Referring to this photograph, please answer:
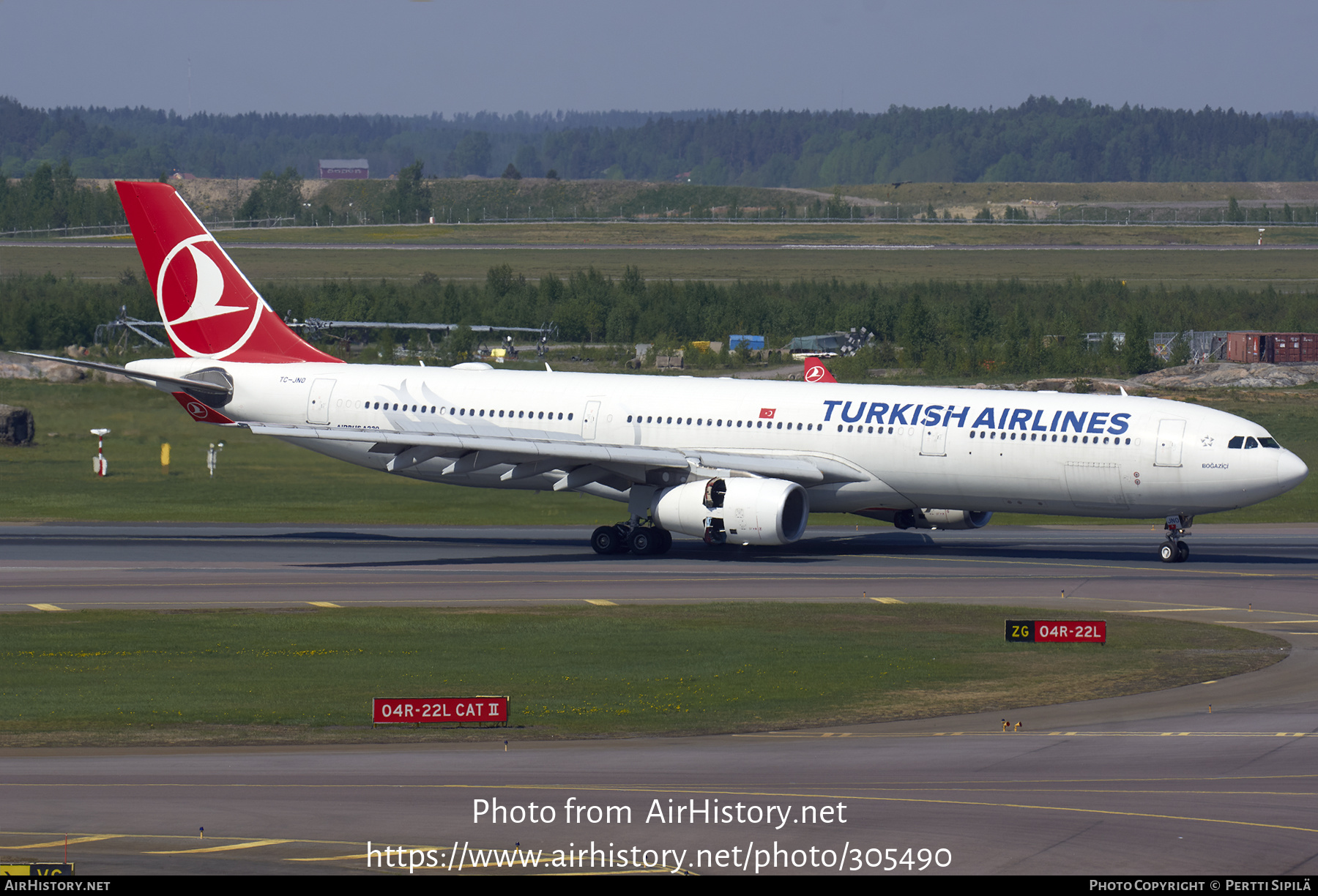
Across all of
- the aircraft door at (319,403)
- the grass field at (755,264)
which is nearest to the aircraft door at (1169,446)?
the aircraft door at (319,403)

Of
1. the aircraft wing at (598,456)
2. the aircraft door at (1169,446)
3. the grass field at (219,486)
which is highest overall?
the aircraft door at (1169,446)

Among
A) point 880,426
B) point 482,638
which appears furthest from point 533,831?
point 880,426

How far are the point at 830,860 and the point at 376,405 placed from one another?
38.1 meters

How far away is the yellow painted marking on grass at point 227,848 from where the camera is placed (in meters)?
18.1

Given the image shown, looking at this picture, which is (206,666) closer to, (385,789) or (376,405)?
(385,789)

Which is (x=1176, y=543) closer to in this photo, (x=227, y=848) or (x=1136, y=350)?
(x=227, y=848)

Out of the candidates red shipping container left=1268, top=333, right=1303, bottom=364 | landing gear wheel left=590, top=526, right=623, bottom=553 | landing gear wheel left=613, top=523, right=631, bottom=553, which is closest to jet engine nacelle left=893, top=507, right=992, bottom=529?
landing gear wheel left=613, top=523, right=631, bottom=553

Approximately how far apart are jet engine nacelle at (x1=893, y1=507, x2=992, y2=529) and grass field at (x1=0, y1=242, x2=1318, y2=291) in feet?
369

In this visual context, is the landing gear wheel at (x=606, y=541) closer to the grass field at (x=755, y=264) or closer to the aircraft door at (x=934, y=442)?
the aircraft door at (x=934, y=442)

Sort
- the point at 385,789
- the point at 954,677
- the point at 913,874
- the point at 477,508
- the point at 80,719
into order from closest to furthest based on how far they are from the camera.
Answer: the point at 913,874, the point at 385,789, the point at 80,719, the point at 954,677, the point at 477,508

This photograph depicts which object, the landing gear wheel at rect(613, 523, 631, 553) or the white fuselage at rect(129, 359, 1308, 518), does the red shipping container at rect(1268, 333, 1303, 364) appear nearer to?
the white fuselage at rect(129, 359, 1308, 518)

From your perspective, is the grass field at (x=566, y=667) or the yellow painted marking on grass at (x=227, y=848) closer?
the yellow painted marking on grass at (x=227, y=848)

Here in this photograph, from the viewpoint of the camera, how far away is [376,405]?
54.0m

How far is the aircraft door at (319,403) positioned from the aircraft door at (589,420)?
922 cm
